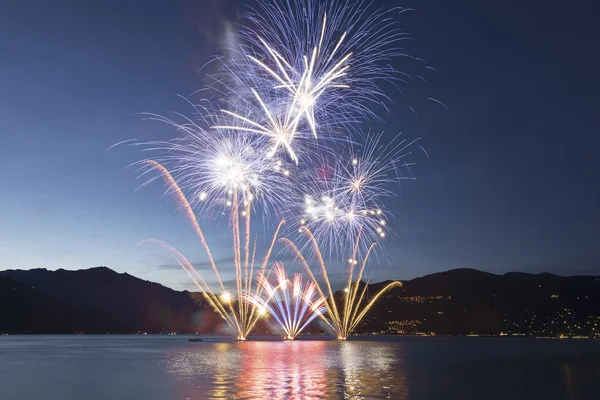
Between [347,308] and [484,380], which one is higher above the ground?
[347,308]

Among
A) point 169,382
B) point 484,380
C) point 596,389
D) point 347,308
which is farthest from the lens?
point 347,308

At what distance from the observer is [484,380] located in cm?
5075

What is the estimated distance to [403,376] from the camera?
5300 cm

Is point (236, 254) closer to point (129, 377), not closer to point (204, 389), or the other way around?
point (129, 377)

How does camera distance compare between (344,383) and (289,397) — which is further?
(344,383)

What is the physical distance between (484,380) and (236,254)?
104 feet

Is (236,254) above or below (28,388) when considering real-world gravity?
above

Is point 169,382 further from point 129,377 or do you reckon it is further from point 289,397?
point 289,397

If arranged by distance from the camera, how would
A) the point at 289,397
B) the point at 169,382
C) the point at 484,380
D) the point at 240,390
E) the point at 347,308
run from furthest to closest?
the point at 347,308, the point at 484,380, the point at 169,382, the point at 240,390, the point at 289,397

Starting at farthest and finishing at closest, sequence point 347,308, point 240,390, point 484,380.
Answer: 1. point 347,308
2. point 484,380
3. point 240,390

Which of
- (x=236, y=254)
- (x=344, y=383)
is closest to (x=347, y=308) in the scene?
(x=236, y=254)

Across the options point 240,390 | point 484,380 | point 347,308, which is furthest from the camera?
point 347,308

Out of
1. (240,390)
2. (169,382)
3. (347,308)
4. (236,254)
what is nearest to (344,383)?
(240,390)

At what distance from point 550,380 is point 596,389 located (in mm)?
9208
